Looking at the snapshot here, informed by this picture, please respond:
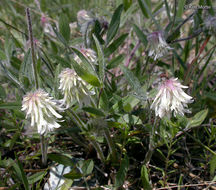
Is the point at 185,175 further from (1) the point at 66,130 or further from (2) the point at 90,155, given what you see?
(1) the point at 66,130

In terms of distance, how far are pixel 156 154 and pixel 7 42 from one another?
1.67 m

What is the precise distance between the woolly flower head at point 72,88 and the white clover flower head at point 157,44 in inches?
30.8

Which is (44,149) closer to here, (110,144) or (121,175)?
(110,144)

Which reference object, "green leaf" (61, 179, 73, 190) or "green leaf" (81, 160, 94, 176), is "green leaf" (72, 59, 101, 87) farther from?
"green leaf" (61, 179, 73, 190)

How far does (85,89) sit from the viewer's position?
5.26 feet

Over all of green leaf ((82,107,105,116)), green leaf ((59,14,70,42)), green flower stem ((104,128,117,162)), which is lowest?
green flower stem ((104,128,117,162))

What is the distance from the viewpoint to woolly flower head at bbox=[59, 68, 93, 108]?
1.52 m

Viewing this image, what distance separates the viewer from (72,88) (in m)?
1.56

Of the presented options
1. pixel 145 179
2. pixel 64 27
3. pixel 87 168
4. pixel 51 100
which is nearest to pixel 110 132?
pixel 87 168

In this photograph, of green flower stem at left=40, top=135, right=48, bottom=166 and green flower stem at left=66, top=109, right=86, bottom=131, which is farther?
green flower stem at left=40, top=135, right=48, bottom=166

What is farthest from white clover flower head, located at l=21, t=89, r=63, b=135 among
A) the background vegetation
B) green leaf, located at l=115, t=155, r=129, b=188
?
green leaf, located at l=115, t=155, r=129, b=188

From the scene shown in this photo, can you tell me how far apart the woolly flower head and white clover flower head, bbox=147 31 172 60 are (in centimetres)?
78

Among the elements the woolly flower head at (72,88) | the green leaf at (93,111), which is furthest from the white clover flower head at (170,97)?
the woolly flower head at (72,88)

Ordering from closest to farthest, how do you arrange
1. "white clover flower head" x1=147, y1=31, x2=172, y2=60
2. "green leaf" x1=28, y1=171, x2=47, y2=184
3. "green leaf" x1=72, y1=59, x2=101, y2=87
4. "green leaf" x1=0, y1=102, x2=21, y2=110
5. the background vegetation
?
"green leaf" x1=72, y1=59, x2=101, y2=87, "green leaf" x1=0, y1=102, x2=21, y2=110, the background vegetation, "green leaf" x1=28, y1=171, x2=47, y2=184, "white clover flower head" x1=147, y1=31, x2=172, y2=60
